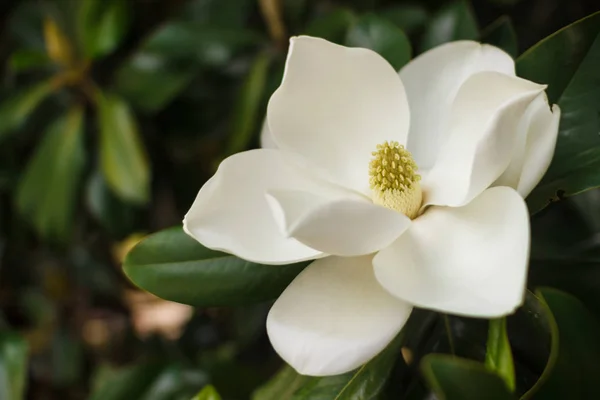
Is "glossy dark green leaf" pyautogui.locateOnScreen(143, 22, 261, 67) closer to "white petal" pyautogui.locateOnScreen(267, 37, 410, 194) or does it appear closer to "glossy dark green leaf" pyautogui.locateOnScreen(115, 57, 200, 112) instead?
"glossy dark green leaf" pyautogui.locateOnScreen(115, 57, 200, 112)

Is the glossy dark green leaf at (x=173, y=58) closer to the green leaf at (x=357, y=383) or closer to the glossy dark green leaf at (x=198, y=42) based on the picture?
the glossy dark green leaf at (x=198, y=42)

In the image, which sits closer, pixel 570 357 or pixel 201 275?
pixel 570 357

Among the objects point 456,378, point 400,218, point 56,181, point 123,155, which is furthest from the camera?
point 56,181

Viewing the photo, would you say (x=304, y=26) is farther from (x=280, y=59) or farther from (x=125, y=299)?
(x=125, y=299)

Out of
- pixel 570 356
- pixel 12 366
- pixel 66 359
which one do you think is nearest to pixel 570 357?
pixel 570 356

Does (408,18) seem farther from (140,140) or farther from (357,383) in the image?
(357,383)

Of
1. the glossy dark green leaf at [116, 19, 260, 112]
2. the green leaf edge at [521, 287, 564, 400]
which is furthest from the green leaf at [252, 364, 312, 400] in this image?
the glossy dark green leaf at [116, 19, 260, 112]
